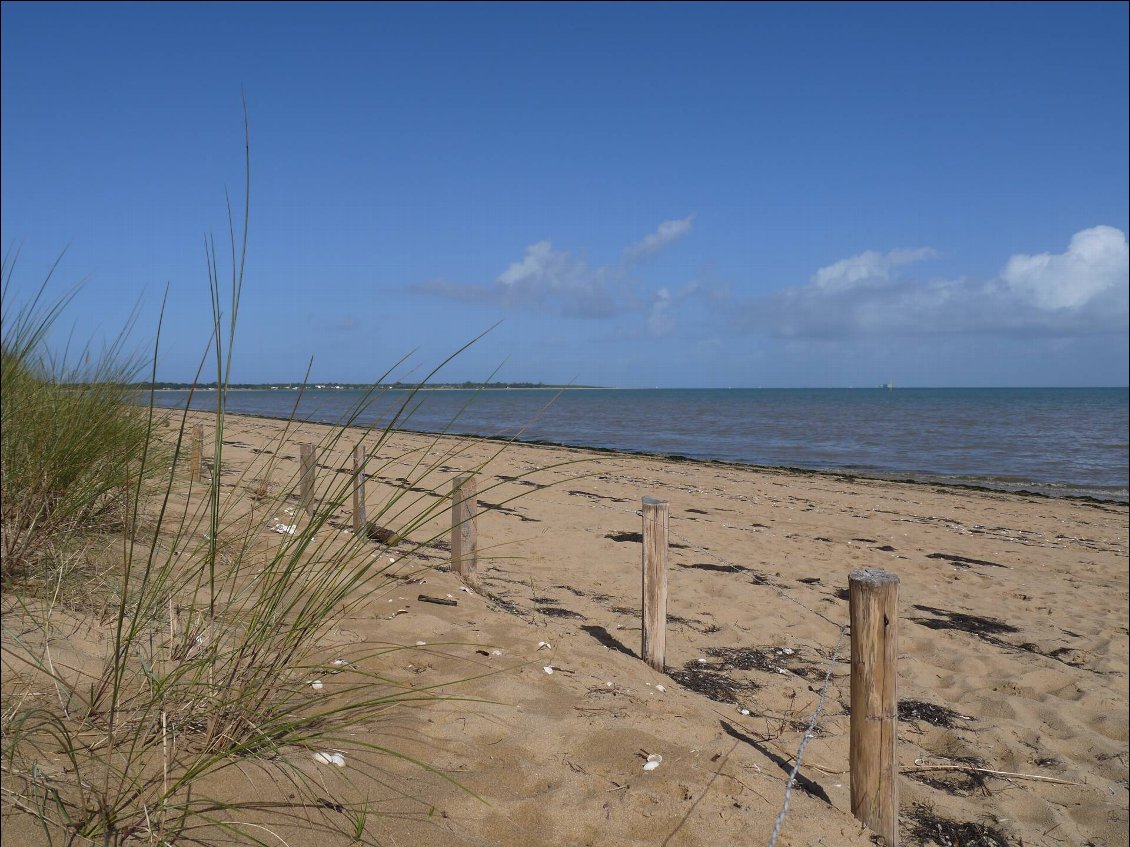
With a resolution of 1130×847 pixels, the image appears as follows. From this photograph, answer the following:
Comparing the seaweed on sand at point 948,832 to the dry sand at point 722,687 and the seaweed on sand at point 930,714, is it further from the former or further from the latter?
the seaweed on sand at point 930,714

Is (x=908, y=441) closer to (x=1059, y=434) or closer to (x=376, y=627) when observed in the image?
(x=1059, y=434)

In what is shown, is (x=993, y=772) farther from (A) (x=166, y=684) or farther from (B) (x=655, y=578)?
(A) (x=166, y=684)

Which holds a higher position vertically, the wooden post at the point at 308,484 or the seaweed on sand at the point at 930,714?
the wooden post at the point at 308,484

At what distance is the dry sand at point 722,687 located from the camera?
271cm

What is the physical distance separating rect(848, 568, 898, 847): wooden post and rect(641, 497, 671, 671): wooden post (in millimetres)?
1485

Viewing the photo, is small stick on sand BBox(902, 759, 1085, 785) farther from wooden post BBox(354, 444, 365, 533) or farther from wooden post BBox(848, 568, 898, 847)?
wooden post BBox(354, 444, 365, 533)

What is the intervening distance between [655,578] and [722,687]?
2.59ft

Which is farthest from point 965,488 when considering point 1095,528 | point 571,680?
point 571,680

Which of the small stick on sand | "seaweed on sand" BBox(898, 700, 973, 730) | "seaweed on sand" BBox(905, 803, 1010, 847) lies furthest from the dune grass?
"seaweed on sand" BBox(898, 700, 973, 730)

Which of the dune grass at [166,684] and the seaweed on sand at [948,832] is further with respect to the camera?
the seaweed on sand at [948,832]

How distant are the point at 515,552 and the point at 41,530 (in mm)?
4369

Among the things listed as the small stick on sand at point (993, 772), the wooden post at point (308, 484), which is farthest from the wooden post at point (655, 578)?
the wooden post at point (308, 484)

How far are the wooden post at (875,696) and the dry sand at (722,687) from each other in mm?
136

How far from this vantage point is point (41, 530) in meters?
3.33
